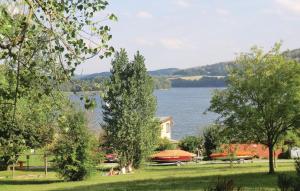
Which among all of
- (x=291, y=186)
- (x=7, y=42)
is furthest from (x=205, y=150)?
(x=7, y=42)

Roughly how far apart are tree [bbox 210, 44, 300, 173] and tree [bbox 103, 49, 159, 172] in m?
15.9

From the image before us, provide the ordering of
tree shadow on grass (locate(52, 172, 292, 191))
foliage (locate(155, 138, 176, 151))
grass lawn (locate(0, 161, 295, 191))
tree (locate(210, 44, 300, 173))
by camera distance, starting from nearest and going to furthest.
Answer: tree shadow on grass (locate(52, 172, 292, 191)) < grass lawn (locate(0, 161, 295, 191)) < tree (locate(210, 44, 300, 173)) < foliage (locate(155, 138, 176, 151))

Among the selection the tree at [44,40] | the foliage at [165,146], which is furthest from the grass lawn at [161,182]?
the foliage at [165,146]

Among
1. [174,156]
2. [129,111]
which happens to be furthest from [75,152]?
[174,156]

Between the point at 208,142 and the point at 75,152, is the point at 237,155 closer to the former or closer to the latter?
the point at 208,142

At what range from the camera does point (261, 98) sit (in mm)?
Result: 32562

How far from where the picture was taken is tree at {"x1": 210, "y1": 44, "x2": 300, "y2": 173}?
31859 millimetres

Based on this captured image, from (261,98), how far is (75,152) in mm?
13912

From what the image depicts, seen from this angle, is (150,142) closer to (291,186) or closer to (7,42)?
(291,186)

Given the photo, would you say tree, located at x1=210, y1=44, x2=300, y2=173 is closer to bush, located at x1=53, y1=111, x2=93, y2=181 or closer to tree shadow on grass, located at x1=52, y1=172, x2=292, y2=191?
tree shadow on grass, located at x1=52, y1=172, x2=292, y2=191

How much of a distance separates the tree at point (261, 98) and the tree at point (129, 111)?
1592 cm

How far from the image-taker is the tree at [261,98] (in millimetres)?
31859

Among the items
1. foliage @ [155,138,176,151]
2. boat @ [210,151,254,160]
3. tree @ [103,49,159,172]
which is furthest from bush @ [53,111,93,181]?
foliage @ [155,138,176,151]

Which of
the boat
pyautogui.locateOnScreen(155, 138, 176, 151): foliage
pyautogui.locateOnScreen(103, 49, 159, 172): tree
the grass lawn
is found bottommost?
the boat
